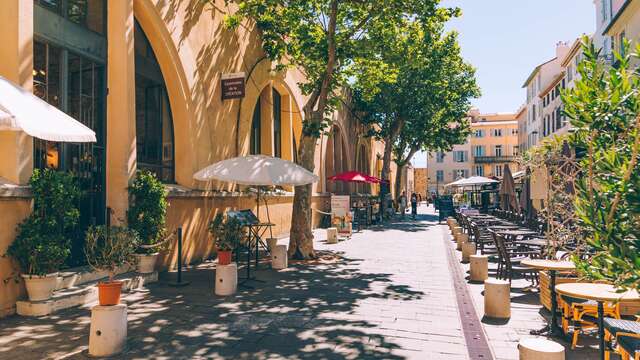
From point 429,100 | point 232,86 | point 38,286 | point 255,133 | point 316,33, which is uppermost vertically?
point 429,100

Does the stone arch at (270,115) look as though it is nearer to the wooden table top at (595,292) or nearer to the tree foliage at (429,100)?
the tree foliage at (429,100)

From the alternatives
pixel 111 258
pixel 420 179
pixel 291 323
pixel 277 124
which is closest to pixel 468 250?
pixel 291 323

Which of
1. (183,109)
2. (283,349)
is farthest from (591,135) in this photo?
(183,109)

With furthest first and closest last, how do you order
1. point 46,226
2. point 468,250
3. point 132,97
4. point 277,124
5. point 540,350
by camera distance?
point 277,124 < point 468,250 < point 132,97 < point 46,226 < point 540,350

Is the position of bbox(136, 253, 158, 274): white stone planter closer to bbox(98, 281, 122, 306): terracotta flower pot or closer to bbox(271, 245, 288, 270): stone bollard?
bbox(271, 245, 288, 270): stone bollard

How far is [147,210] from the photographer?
27.4 feet

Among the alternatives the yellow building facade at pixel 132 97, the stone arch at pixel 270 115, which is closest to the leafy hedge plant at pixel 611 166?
the yellow building facade at pixel 132 97

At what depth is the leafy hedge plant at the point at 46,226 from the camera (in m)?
5.95

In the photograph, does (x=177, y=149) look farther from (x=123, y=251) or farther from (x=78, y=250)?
(x=123, y=251)

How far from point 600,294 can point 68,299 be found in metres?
6.60

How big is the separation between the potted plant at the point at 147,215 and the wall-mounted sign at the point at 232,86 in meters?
3.90

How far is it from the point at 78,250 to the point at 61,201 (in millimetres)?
1735

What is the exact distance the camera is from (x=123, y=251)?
5.29 metres

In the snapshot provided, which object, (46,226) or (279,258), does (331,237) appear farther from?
(46,226)
